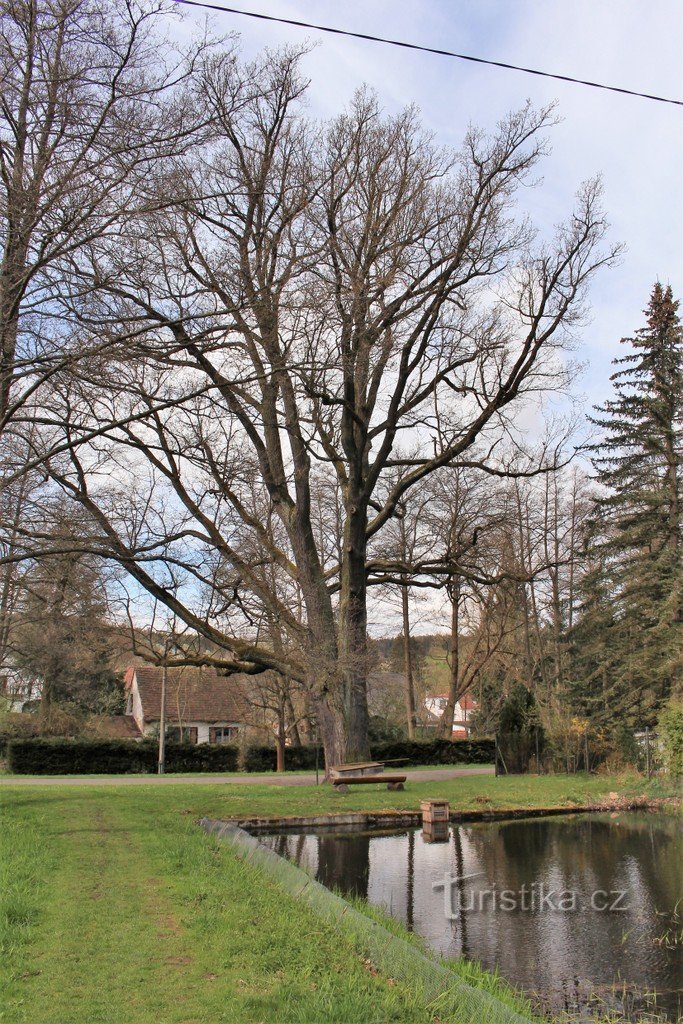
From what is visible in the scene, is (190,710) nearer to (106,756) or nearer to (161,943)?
(106,756)

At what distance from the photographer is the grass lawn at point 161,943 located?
473 centimetres

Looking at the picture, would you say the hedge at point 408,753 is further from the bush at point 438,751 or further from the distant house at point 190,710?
the distant house at point 190,710

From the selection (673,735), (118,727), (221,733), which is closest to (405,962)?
(673,735)

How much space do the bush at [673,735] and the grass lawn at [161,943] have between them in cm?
1455

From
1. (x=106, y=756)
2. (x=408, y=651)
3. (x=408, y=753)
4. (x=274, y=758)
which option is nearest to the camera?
(x=106, y=756)

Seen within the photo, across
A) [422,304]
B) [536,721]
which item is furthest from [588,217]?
[536,721]

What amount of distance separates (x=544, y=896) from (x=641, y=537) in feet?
66.1

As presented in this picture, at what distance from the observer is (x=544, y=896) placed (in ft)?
33.3

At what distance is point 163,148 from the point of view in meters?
9.73

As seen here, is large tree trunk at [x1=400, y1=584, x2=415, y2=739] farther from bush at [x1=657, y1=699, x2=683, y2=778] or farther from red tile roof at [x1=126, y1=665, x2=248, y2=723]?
bush at [x1=657, y1=699, x2=683, y2=778]

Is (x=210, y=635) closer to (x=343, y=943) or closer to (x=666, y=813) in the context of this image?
(x=666, y=813)

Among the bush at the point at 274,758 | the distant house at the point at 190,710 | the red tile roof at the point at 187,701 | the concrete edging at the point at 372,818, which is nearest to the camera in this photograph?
the concrete edging at the point at 372,818

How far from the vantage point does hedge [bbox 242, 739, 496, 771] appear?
113 feet

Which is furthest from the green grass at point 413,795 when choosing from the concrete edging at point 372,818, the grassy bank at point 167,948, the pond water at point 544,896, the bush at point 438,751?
the bush at point 438,751
